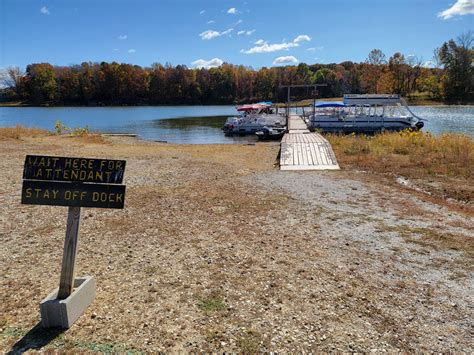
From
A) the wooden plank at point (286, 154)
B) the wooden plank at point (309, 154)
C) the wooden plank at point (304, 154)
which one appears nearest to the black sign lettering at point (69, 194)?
the wooden plank at point (286, 154)

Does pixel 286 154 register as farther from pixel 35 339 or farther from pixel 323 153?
pixel 35 339

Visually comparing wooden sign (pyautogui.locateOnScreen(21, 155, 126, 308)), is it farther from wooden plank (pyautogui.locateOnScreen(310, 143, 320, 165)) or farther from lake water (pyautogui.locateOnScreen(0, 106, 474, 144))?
lake water (pyautogui.locateOnScreen(0, 106, 474, 144))

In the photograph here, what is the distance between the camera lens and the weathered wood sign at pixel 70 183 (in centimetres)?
370

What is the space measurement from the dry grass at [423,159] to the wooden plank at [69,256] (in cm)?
876

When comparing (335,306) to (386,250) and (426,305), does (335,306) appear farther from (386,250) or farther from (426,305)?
(386,250)

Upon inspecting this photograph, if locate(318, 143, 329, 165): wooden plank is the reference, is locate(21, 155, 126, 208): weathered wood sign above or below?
above

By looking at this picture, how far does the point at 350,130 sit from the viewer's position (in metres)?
32.2

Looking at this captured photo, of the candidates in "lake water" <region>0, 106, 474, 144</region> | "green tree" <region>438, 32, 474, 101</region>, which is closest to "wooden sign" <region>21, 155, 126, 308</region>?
"lake water" <region>0, 106, 474, 144</region>

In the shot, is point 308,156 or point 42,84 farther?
point 42,84

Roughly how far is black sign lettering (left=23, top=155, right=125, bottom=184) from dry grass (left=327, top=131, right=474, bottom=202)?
863 centimetres

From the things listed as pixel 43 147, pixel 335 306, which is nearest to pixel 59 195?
pixel 335 306

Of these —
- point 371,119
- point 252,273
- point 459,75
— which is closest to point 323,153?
point 252,273

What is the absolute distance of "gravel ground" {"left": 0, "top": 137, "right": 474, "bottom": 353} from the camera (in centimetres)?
356

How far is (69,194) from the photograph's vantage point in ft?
12.2
